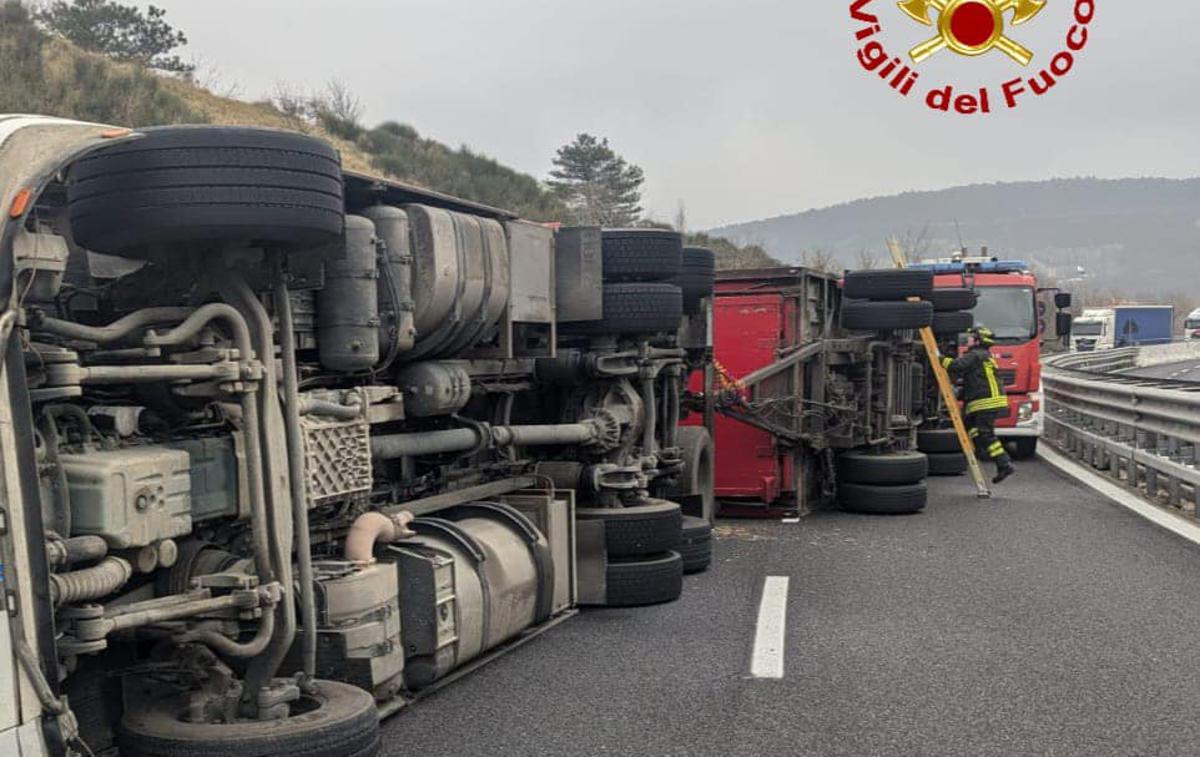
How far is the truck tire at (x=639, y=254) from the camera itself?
828 cm

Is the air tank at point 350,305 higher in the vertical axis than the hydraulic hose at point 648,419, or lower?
higher

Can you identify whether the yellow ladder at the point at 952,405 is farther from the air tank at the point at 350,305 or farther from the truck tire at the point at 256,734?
the truck tire at the point at 256,734

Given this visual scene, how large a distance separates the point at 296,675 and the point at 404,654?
102cm

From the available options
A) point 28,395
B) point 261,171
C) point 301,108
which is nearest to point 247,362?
point 261,171

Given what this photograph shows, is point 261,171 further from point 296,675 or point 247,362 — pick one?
point 296,675

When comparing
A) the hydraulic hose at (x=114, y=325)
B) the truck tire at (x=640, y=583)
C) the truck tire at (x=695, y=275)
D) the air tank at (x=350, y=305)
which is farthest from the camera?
the truck tire at (x=695, y=275)

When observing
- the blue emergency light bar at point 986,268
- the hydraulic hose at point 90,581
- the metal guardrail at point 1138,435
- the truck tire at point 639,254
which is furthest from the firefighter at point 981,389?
the hydraulic hose at point 90,581

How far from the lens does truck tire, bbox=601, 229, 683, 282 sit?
8.28 metres

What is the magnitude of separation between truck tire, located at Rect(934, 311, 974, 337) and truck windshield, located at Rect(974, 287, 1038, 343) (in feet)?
7.34

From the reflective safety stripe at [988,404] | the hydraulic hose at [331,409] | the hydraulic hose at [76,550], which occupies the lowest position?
the reflective safety stripe at [988,404]

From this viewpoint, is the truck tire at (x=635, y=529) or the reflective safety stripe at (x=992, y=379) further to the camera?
the reflective safety stripe at (x=992, y=379)

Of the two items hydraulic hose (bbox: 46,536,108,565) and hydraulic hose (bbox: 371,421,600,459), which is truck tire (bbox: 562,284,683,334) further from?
hydraulic hose (bbox: 46,536,108,565)

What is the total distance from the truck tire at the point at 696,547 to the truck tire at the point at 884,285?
16.4 feet

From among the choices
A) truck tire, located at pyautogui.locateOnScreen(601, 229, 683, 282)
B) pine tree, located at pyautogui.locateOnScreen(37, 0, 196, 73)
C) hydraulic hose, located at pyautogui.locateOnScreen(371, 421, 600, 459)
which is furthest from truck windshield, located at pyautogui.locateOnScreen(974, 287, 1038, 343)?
pine tree, located at pyautogui.locateOnScreen(37, 0, 196, 73)
